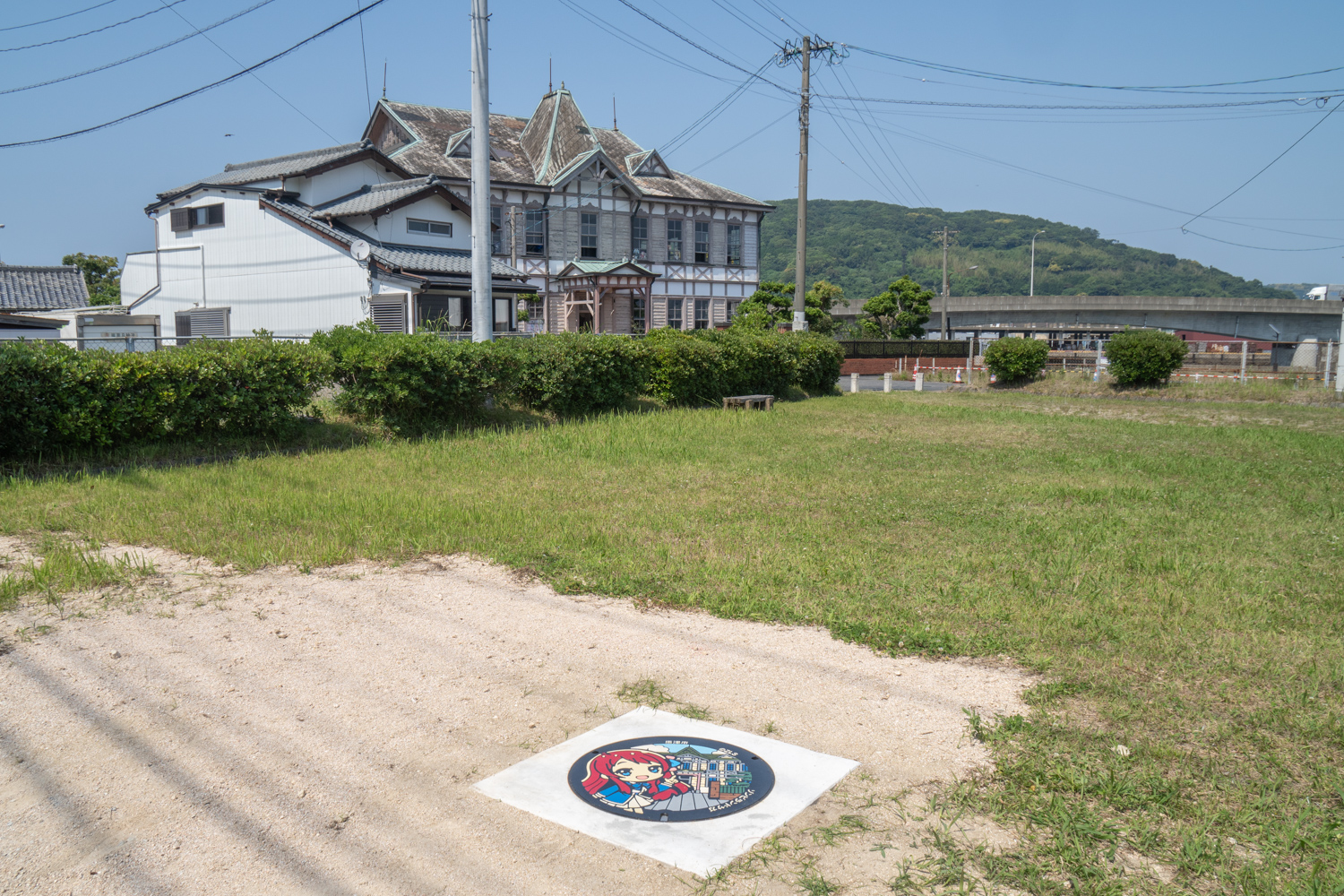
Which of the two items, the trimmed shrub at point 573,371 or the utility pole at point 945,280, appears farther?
the utility pole at point 945,280

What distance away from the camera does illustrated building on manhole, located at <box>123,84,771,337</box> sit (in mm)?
24344

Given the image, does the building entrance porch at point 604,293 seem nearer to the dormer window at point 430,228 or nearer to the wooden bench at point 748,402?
the dormer window at point 430,228

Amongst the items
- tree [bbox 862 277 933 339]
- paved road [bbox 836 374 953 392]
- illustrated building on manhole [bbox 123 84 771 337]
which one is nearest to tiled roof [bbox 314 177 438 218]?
illustrated building on manhole [bbox 123 84 771 337]

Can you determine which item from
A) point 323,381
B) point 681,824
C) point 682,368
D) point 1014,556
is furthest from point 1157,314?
point 681,824

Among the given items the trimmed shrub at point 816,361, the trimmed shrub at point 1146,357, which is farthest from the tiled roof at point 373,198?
the trimmed shrub at point 1146,357

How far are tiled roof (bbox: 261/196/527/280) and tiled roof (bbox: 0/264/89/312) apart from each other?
14.3 metres

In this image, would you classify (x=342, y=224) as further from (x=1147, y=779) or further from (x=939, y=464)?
(x=1147, y=779)

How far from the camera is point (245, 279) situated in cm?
2559

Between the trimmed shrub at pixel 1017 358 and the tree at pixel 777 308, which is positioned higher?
the tree at pixel 777 308

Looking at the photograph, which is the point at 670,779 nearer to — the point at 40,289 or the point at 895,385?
the point at 895,385

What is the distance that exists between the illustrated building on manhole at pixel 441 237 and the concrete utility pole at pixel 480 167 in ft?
14.3

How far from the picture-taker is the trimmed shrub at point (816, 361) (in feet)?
84.0

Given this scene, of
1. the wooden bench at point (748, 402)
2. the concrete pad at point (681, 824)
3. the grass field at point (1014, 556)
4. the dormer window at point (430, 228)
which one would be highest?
the dormer window at point (430, 228)

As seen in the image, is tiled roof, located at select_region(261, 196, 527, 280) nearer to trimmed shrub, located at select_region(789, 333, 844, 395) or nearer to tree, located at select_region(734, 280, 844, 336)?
trimmed shrub, located at select_region(789, 333, 844, 395)
